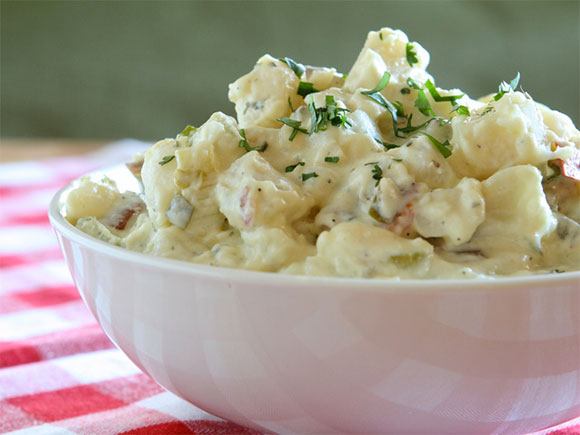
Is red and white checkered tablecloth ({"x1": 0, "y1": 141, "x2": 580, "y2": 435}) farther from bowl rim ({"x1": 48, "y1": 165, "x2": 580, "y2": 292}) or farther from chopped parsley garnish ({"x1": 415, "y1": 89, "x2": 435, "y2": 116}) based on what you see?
chopped parsley garnish ({"x1": 415, "y1": 89, "x2": 435, "y2": 116})

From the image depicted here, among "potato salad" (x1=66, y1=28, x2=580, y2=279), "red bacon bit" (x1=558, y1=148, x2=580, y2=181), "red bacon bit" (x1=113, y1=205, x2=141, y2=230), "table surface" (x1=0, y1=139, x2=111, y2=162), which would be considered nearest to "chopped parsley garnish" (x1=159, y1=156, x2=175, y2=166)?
"potato salad" (x1=66, y1=28, x2=580, y2=279)

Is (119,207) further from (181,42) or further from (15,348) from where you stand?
(181,42)

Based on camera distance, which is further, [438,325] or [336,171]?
[336,171]

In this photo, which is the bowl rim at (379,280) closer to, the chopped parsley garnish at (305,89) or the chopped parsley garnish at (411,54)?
the chopped parsley garnish at (305,89)

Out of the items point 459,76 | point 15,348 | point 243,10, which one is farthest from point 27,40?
point 15,348

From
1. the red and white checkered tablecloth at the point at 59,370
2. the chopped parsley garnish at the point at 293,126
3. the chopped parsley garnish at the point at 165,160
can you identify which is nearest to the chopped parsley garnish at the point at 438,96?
the chopped parsley garnish at the point at 293,126

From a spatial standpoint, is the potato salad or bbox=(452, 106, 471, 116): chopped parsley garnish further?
bbox=(452, 106, 471, 116): chopped parsley garnish
